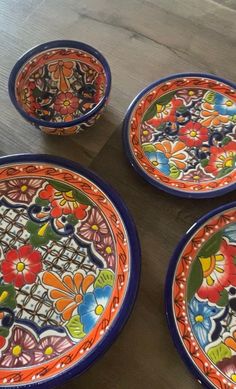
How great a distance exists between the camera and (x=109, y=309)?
50cm

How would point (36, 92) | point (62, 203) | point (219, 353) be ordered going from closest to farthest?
point (219, 353), point (62, 203), point (36, 92)

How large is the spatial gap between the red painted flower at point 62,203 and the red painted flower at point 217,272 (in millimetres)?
182

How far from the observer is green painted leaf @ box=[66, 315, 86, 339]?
50cm

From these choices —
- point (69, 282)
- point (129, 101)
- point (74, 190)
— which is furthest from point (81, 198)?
point (129, 101)

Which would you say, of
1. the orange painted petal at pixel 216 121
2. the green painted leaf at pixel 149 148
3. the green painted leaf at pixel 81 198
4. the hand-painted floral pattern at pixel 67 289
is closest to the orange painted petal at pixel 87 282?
the hand-painted floral pattern at pixel 67 289

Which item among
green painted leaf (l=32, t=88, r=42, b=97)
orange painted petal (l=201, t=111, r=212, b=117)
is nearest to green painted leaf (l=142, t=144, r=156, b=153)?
orange painted petal (l=201, t=111, r=212, b=117)

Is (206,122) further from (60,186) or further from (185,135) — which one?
(60,186)

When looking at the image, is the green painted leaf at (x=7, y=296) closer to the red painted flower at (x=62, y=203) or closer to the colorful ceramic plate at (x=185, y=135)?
the red painted flower at (x=62, y=203)

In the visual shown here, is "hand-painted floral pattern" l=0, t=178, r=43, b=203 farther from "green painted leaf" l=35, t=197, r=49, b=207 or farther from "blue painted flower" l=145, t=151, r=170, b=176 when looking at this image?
"blue painted flower" l=145, t=151, r=170, b=176

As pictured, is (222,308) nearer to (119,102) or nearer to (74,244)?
(74,244)

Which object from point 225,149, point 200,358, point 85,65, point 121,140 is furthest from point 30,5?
→ point 200,358

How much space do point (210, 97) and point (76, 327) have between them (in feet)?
1.38

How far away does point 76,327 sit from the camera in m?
A: 0.51

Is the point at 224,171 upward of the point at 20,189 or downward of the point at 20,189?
upward
